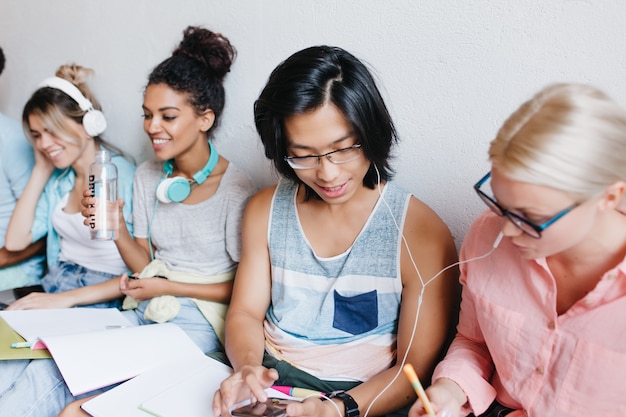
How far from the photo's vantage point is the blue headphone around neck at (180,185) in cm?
162

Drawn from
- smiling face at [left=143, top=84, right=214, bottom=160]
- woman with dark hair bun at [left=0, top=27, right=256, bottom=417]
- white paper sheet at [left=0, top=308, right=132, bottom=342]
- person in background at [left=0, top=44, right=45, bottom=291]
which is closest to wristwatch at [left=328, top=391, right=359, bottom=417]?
woman with dark hair bun at [left=0, top=27, right=256, bottom=417]

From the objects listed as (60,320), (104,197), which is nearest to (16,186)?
(104,197)

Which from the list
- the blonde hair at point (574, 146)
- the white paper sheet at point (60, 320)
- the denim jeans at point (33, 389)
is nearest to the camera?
the blonde hair at point (574, 146)

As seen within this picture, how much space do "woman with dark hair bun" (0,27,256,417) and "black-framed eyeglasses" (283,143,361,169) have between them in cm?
46

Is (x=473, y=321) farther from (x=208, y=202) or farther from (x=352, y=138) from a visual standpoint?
(x=208, y=202)

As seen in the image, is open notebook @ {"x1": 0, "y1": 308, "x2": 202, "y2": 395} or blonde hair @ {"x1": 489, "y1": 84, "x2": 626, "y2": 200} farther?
open notebook @ {"x1": 0, "y1": 308, "x2": 202, "y2": 395}

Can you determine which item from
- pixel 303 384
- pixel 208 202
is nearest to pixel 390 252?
pixel 303 384

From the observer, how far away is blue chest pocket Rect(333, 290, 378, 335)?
1.25 metres

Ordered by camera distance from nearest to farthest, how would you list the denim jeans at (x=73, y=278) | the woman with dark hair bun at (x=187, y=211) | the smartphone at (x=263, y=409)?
the smartphone at (x=263, y=409), the woman with dark hair bun at (x=187, y=211), the denim jeans at (x=73, y=278)

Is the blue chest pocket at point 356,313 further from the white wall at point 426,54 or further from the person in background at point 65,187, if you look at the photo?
the person in background at point 65,187

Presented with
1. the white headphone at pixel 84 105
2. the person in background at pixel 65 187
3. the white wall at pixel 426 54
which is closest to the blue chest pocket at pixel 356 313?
the white wall at pixel 426 54

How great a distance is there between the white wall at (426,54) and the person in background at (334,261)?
0.54 feet

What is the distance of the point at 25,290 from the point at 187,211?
2.63 ft

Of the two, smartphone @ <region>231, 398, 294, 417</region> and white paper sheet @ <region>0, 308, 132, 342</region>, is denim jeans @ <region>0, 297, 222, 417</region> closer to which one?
white paper sheet @ <region>0, 308, 132, 342</region>
